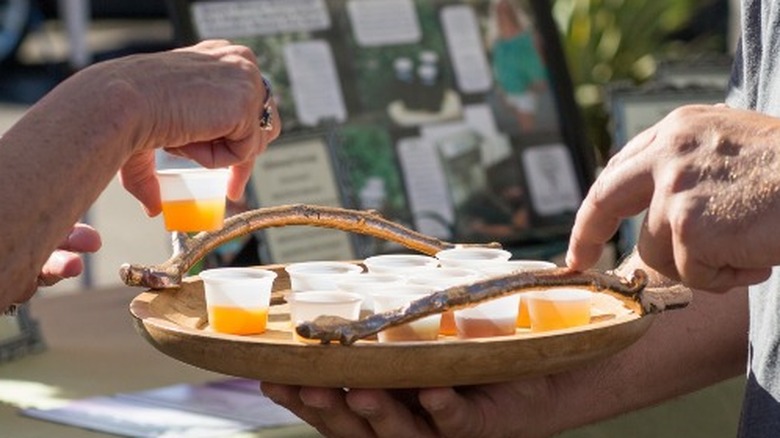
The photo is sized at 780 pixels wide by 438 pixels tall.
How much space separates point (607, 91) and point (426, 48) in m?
0.42

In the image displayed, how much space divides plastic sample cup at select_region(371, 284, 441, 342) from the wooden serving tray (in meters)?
0.05

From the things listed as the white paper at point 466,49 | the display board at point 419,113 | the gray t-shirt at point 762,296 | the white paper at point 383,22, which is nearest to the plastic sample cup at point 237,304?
the gray t-shirt at point 762,296

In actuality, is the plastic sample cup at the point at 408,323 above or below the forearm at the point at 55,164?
below

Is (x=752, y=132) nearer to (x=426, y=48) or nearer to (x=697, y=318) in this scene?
(x=697, y=318)

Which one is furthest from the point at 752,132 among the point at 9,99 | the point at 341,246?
the point at 9,99

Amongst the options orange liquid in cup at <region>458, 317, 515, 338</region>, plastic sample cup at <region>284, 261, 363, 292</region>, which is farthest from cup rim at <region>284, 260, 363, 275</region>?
orange liquid in cup at <region>458, 317, 515, 338</region>

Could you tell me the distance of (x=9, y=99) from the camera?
36.6 feet

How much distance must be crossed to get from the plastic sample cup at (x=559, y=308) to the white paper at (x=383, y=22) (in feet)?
5.33

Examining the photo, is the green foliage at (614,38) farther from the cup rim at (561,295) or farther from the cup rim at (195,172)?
the cup rim at (561,295)

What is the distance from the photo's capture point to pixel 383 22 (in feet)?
11.1

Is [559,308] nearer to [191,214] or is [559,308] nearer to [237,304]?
[237,304]

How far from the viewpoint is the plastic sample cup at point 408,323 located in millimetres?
1645

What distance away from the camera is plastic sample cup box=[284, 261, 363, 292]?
186 cm

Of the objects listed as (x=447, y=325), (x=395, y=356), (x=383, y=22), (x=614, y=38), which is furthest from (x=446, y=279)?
(x=614, y=38)
